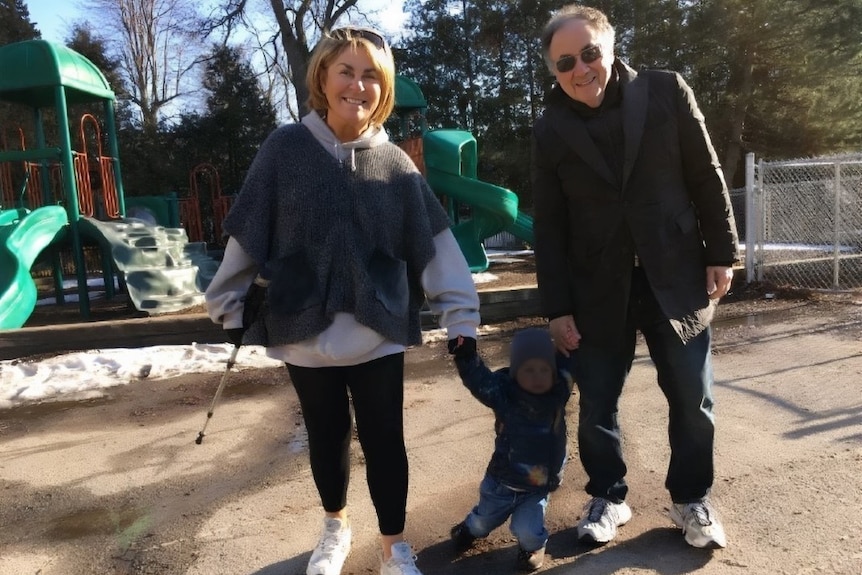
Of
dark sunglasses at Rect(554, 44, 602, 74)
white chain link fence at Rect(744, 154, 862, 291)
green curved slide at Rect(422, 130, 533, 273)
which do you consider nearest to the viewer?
dark sunglasses at Rect(554, 44, 602, 74)

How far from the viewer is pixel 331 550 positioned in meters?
2.25

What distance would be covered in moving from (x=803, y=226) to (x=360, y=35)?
1183 centimetres

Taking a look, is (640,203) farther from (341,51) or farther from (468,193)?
(468,193)

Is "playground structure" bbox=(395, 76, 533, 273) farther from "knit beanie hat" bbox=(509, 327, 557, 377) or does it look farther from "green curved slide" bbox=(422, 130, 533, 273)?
"knit beanie hat" bbox=(509, 327, 557, 377)

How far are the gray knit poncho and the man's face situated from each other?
Answer: 0.66 meters

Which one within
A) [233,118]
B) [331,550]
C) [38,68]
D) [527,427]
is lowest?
[331,550]

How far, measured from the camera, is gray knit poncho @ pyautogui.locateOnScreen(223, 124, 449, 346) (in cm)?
198

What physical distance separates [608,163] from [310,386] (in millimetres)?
1180

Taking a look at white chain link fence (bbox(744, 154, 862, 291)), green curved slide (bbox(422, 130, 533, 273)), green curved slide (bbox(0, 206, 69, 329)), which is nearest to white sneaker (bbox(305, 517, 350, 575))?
green curved slide (bbox(0, 206, 69, 329))

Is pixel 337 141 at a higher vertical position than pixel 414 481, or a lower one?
higher

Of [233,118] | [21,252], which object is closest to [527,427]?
[21,252]

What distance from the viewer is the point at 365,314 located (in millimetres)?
1967

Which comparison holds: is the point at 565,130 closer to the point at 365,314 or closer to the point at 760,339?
the point at 365,314

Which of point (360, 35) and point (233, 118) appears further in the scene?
point (233, 118)
